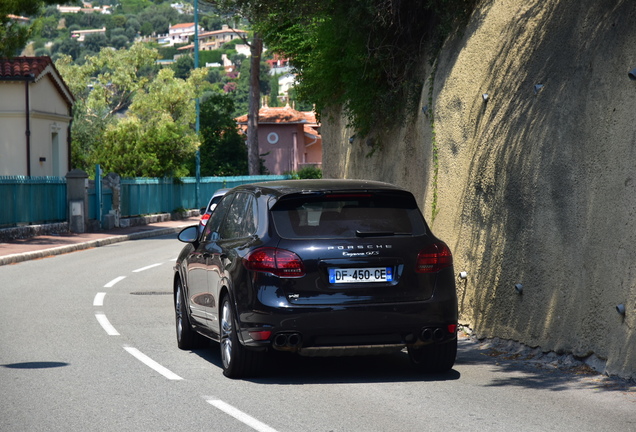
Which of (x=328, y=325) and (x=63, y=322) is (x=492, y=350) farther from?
(x=63, y=322)

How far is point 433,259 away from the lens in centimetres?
847

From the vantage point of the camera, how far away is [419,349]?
9055mm

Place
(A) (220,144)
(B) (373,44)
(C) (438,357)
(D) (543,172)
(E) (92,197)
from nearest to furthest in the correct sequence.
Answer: (C) (438,357) → (D) (543,172) → (B) (373,44) → (E) (92,197) → (A) (220,144)

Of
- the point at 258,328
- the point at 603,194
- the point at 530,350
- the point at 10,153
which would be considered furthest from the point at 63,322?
Result: the point at 10,153

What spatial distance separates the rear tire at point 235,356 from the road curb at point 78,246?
15.7 meters

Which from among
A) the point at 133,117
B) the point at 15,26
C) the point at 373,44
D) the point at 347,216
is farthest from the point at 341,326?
the point at 133,117

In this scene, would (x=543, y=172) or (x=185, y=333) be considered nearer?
(x=543, y=172)

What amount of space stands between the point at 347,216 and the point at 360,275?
0.58 m

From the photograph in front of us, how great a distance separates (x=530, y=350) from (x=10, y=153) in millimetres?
33588

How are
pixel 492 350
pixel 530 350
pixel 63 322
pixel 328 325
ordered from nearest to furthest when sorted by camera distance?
pixel 328 325, pixel 530 350, pixel 492 350, pixel 63 322

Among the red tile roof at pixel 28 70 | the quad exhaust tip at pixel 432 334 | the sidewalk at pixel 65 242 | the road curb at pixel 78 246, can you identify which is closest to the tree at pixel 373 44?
the quad exhaust tip at pixel 432 334

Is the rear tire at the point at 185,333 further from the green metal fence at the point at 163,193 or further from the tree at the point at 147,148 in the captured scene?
the tree at the point at 147,148

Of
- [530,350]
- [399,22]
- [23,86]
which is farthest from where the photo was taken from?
[23,86]

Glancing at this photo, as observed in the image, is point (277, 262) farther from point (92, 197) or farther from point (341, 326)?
point (92, 197)
